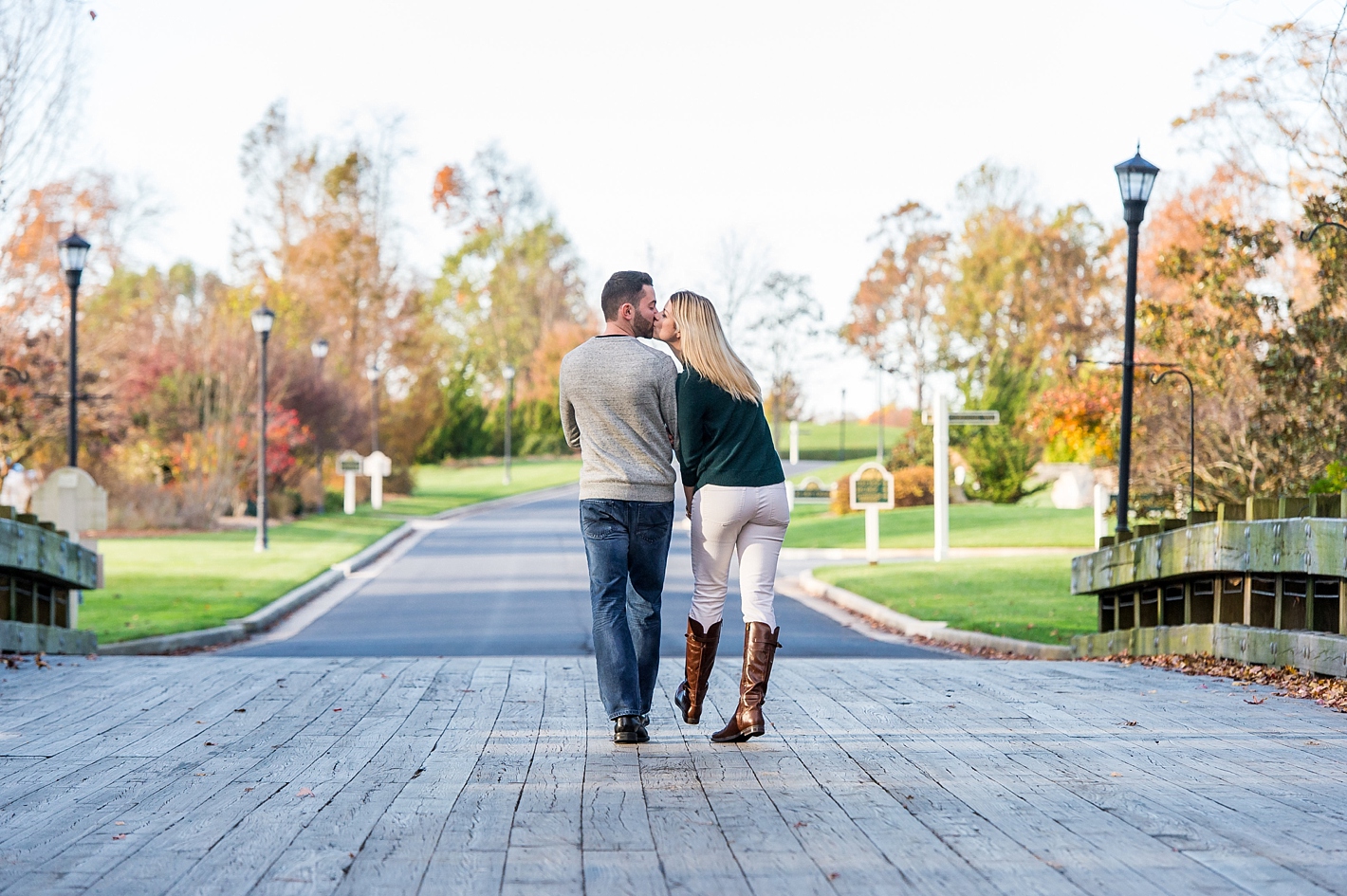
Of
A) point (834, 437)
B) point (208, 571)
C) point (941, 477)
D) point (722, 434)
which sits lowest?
point (208, 571)

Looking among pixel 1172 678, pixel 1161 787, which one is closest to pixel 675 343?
pixel 1161 787

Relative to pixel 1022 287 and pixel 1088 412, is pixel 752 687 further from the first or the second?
pixel 1022 287

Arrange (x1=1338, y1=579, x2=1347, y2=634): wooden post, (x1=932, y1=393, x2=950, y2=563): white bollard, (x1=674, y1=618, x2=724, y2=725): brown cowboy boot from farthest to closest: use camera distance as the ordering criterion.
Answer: (x1=932, y1=393, x2=950, y2=563): white bollard → (x1=1338, y1=579, x2=1347, y2=634): wooden post → (x1=674, y1=618, x2=724, y2=725): brown cowboy boot

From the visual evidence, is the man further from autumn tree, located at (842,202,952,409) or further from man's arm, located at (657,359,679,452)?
autumn tree, located at (842,202,952,409)

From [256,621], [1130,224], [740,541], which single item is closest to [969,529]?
[1130,224]

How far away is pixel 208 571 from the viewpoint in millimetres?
20625

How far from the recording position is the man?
607cm

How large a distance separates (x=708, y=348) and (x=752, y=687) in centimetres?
145

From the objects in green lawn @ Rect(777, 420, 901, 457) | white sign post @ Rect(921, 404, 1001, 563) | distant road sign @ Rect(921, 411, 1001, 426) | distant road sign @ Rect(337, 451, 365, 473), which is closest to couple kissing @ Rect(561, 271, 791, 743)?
distant road sign @ Rect(921, 411, 1001, 426)

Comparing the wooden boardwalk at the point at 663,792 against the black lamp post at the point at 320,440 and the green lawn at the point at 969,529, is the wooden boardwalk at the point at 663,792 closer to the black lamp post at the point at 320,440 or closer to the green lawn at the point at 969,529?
the green lawn at the point at 969,529

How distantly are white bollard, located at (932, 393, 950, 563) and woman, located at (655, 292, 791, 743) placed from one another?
17.8 m

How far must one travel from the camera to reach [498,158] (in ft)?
273

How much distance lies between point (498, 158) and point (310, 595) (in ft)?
221

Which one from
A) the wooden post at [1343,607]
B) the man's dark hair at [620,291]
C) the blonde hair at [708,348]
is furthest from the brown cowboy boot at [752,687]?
the wooden post at [1343,607]
